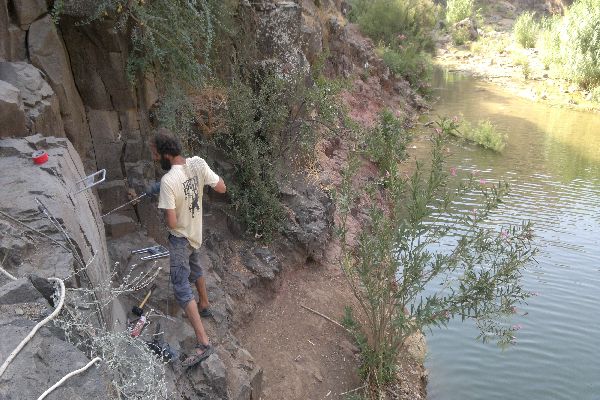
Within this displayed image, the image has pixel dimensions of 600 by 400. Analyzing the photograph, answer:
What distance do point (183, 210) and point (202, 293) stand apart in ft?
3.72

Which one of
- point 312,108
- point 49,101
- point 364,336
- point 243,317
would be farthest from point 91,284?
point 312,108

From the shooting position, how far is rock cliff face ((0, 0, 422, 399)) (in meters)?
3.26

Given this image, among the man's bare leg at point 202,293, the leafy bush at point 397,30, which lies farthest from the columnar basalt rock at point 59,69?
the leafy bush at point 397,30

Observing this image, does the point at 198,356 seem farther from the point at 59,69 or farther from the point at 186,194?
the point at 59,69

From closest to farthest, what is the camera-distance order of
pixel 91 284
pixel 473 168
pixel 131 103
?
1. pixel 91 284
2. pixel 131 103
3. pixel 473 168

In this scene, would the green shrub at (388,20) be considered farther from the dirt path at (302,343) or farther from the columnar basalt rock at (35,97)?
the columnar basalt rock at (35,97)

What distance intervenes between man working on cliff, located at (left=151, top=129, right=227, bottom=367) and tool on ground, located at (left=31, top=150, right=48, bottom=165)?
2.98 feet

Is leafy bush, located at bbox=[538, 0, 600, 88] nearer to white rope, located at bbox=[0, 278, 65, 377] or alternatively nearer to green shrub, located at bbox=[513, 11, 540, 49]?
green shrub, located at bbox=[513, 11, 540, 49]

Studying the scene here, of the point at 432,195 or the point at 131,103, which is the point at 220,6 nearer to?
the point at 131,103

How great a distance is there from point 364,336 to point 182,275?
239cm

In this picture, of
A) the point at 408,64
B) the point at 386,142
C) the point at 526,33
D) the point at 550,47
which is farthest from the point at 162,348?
the point at 526,33

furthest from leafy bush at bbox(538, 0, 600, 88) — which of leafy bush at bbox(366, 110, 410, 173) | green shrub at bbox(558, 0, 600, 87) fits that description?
leafy bush at bbox(366, 110, 410, 173)

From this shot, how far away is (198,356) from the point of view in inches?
177

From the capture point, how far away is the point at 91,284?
124 inches
